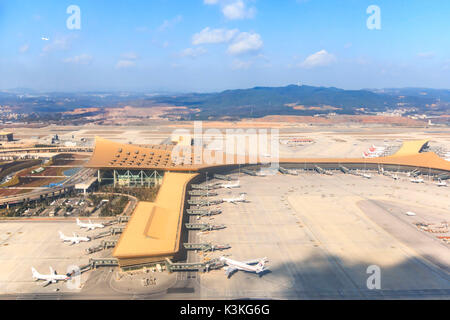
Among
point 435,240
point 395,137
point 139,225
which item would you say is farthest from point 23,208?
point 395,137

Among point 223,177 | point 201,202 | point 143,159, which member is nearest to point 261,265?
point 201,202

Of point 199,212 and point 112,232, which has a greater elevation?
point 199,212

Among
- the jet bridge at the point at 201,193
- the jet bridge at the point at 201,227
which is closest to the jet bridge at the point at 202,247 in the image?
the jet bridge at the point at 201,227

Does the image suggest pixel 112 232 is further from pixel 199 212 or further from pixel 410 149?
pixel 410 149

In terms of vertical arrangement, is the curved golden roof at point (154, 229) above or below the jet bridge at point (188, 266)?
above

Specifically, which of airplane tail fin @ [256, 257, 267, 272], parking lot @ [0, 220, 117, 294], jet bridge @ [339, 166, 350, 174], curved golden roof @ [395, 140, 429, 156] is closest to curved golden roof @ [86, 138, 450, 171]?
curved golden roof @ [395, 140, 429, 156]

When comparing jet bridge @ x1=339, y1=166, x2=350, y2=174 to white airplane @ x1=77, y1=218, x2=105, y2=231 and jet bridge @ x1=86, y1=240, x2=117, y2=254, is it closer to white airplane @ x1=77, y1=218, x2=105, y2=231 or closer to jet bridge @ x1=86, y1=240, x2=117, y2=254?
white airplane @ x1=77, y1=218, x2=105, y2=231

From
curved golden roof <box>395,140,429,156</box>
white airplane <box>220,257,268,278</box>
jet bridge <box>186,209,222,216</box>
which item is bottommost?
white airplane <box>220,257,268,278</box>

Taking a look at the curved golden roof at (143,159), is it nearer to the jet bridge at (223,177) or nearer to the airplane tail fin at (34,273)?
the jet bridge at (223,177)
